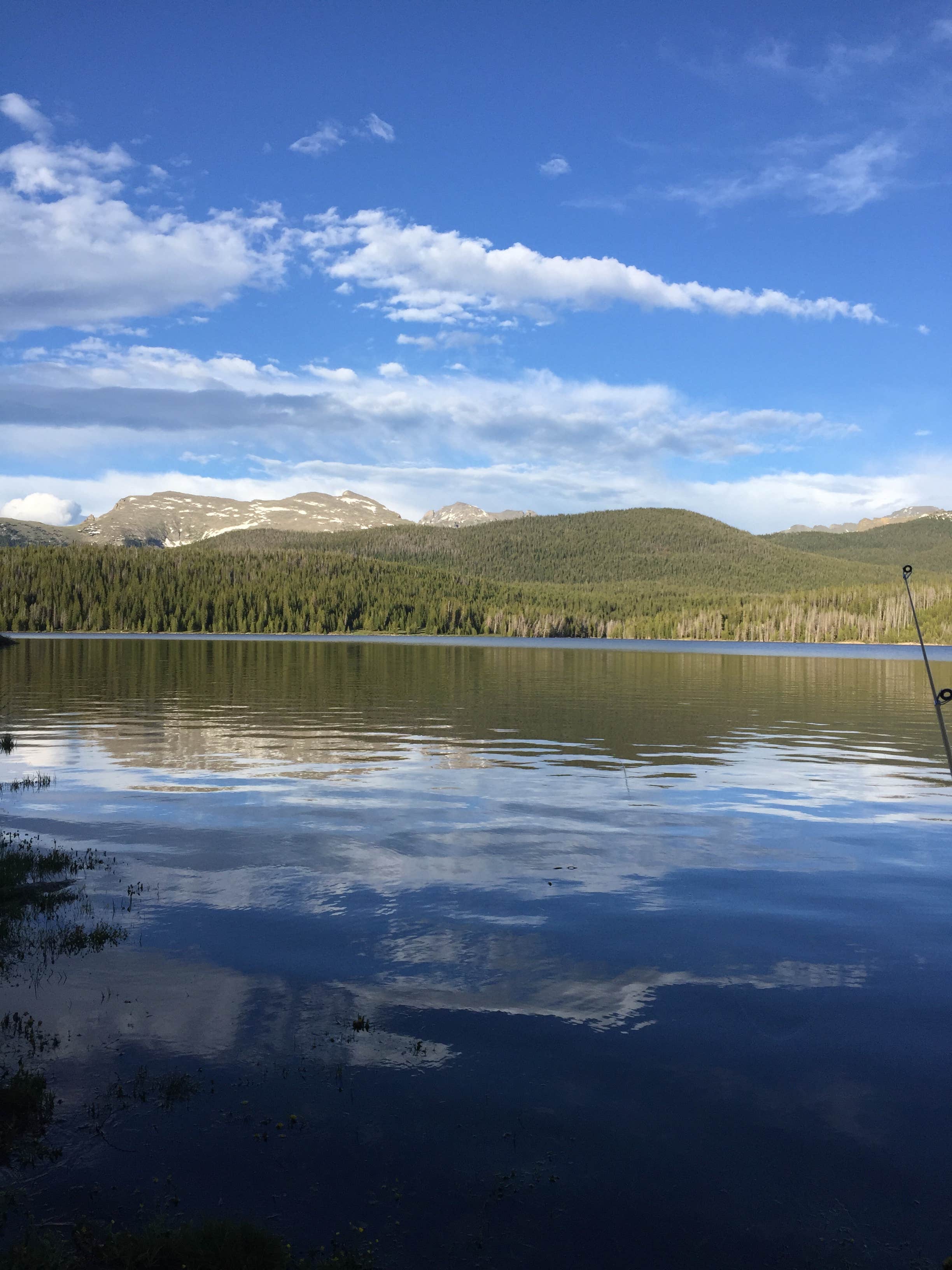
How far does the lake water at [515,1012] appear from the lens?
7.64 meters

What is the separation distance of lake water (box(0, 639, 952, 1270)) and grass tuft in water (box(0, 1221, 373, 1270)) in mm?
370

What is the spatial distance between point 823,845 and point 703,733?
21800 mm

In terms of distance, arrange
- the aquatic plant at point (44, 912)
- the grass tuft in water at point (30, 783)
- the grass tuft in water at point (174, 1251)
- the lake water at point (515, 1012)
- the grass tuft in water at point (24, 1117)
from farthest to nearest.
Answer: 1. the grass tuft in water at point (30, 783)
2. the aquatic plant at point (44, 912)
3. the grass tuft in water at point (24, 1117)
4. the lake water at point (515, 1012)
5. the grass tuft in water at point (174, 1251)

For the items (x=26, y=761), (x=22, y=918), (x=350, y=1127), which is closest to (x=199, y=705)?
(x=26, y=761)

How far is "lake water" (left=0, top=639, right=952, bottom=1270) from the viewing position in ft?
25.1

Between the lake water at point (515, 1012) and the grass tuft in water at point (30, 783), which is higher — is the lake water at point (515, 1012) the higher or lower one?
the lower one

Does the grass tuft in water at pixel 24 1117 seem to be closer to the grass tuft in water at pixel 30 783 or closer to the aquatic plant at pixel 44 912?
the aquatic plant at pixel 44 912

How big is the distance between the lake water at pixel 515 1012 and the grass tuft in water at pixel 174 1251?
0.37 m

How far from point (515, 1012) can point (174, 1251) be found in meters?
5.25

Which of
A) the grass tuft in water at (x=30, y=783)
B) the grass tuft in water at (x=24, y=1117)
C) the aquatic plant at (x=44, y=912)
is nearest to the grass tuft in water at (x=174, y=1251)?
the grass tuft in water at (x=24, y=1117)

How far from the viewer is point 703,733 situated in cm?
4294

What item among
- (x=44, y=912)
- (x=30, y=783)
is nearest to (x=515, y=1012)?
(x=44, y=912)

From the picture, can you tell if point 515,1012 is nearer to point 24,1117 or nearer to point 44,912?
point 24,1117

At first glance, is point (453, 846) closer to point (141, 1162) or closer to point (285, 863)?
point (285, 863)
